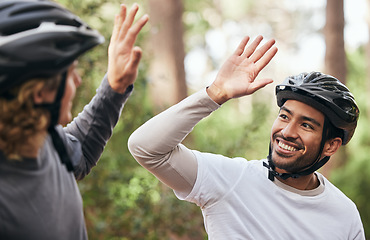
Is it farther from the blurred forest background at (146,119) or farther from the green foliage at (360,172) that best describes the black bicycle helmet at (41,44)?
the green foliage at (360,172)

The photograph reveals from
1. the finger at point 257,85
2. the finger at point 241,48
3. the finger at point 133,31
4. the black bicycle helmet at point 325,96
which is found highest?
the finger at point 133,31

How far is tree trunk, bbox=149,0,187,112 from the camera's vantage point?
726 cm

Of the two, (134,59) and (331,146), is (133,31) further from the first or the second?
(331,146)

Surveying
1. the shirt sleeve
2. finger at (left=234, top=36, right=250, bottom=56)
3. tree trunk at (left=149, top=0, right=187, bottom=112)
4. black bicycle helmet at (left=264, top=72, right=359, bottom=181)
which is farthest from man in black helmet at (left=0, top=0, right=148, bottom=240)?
tree trunk at (left=149, top=0, right=187, bottom=112)

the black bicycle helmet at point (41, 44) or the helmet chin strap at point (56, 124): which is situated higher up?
the black bicycle helmet at point (41, 44)

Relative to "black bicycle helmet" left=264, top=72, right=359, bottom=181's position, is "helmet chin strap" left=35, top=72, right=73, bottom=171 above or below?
above

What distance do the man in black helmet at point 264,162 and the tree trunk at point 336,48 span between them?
7.48 meters

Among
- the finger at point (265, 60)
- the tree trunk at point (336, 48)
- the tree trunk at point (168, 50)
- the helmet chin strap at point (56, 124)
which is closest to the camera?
the helmet chin strap at point (56, 124)

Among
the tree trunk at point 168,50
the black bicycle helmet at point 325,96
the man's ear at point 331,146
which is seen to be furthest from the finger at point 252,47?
the tree trunk at point 168,50

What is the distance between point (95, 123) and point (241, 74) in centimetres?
81

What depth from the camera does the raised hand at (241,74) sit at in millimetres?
2428

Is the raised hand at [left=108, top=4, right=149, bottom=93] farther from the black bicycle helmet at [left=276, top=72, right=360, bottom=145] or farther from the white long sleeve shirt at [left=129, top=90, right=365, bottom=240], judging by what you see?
the black bicycle helmet at [left=276, top=72, right=360, bottom=145]

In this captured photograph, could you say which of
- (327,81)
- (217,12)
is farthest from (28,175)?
(217,12)

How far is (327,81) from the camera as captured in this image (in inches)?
119
